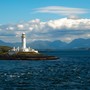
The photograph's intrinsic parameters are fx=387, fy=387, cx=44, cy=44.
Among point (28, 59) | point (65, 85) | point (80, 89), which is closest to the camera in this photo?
point (80, 89)

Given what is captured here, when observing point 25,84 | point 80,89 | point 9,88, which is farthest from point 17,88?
point 80,89

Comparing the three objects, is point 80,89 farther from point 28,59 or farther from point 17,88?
point 28,59

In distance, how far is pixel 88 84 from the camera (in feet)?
209

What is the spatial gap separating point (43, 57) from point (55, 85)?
124681 mm

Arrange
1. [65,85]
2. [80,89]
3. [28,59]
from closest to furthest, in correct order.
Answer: [80,89], [65,85], [28,59]

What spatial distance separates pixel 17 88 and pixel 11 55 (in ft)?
433

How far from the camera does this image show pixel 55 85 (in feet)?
207

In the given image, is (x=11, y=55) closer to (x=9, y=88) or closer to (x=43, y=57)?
(x=43, y=57)

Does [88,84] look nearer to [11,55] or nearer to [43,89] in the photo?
[43,89]

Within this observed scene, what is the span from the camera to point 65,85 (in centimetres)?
6306

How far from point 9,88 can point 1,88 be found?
1231 millimetres

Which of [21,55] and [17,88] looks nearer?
[17,88]

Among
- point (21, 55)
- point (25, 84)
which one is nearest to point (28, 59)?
point (21, 55)

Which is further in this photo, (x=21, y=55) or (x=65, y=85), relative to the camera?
(x=21, y=55)
